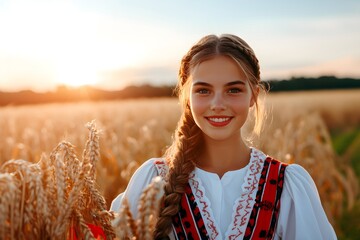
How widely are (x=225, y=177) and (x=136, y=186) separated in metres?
0.37

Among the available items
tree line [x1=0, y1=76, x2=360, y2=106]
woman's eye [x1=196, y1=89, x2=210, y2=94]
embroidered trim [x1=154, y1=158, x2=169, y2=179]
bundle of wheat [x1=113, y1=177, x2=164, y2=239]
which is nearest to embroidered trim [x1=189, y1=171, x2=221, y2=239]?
embroidered trim [x1=154, y1=158, x2=169, y2=179]

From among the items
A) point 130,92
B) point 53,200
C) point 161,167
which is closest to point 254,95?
point 161,167

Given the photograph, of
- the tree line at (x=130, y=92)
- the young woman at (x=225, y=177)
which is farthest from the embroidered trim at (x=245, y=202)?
the tree line at (x=130, y=92)

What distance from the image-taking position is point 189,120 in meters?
2.35

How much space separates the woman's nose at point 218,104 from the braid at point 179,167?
0.24 meters

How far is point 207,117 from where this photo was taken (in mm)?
2137

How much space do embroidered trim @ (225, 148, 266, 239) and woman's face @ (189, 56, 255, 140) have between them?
0.17m

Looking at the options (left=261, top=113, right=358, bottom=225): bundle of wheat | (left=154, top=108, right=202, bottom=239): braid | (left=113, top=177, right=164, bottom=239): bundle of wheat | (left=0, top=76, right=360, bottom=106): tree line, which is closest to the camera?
(left=113, top=177, right=164, bottom=239): bundle of wheat

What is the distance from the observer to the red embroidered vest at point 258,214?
201cm

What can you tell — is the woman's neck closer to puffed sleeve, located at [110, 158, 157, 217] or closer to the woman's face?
the woman's face

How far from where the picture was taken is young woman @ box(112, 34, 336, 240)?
2027 millimetres

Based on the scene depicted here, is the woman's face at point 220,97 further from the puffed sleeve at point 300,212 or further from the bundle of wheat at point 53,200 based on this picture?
the bundle of wheat at point 53,200

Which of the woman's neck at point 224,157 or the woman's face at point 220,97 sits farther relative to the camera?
the woman's neck at point 224,157

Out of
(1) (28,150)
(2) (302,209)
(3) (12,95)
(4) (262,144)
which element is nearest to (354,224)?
(4) (262,144)
